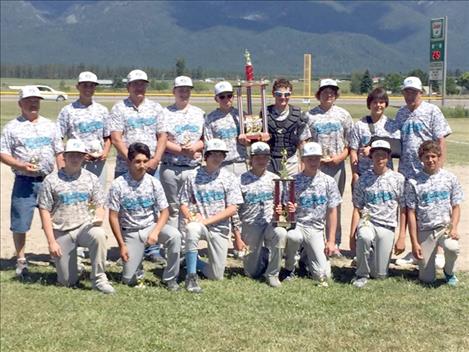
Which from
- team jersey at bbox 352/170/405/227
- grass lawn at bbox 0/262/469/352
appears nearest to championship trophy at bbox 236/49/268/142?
team jersey at bbox 352/170/405/227

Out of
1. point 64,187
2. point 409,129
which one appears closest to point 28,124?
point 64,187

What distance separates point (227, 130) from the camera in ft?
26.8

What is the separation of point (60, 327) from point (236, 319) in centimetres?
147

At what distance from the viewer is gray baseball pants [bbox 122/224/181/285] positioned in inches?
294

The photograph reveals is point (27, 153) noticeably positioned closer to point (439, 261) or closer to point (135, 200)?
point (135, 200)

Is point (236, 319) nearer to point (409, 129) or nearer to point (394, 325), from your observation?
point (394, 325)

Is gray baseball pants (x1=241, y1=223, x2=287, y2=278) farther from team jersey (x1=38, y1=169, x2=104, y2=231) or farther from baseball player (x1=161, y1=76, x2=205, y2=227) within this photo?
team jersey (x1=38, y1=169, x2=104, y2=231)

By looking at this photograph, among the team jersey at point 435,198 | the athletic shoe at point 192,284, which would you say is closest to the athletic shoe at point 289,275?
the athletic shoe at point 192,284

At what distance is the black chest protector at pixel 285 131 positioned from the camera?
7.96 meters

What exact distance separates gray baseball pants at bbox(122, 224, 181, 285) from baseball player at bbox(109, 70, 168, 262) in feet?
2.58

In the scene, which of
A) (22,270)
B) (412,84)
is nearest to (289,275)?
(412,84)

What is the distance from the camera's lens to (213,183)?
7719mm

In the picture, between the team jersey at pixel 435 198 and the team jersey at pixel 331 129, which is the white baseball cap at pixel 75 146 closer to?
the team jersey at pixel 331 129

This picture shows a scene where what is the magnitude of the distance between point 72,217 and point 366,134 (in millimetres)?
3057
